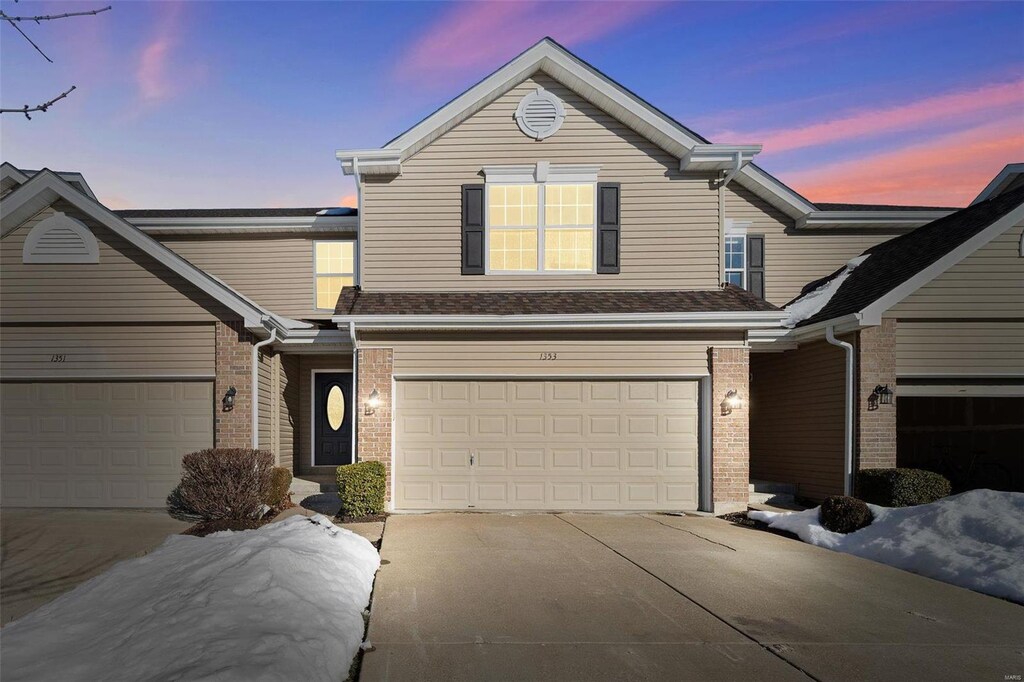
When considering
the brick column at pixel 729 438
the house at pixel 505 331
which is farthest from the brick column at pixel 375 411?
the brick column at pixel 729 438

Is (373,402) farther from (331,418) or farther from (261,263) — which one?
(261,263)

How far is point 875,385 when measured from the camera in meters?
11.8

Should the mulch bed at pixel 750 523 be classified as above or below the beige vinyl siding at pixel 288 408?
below

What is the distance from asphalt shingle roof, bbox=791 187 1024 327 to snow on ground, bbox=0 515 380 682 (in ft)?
32.4

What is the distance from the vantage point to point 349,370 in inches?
602

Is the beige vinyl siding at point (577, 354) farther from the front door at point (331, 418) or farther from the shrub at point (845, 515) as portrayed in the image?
the front door at point (331, 418)

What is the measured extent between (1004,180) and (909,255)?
5804 mm

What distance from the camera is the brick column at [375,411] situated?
11891mm

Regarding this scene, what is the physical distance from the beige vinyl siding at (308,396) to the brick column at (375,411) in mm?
3303

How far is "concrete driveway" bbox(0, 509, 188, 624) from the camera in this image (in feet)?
22.5

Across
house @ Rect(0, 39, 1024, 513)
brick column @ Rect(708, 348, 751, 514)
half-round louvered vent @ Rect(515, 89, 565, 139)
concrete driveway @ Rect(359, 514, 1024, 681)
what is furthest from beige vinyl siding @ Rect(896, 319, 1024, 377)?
half-round louvered vent @ Rect(515, 89, 565, 139)

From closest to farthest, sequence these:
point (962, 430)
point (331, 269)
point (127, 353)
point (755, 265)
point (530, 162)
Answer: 1. point (127, 353)
2. point (530, 162)
3. point (331, 269)
4. point (755, 265)
5. point (962, 430)

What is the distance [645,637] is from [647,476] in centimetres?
687

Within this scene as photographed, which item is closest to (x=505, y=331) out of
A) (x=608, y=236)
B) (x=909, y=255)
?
(x=608, y=236)
